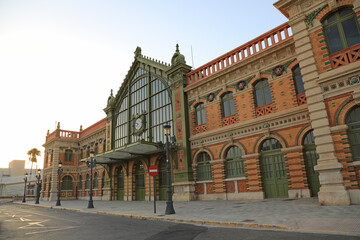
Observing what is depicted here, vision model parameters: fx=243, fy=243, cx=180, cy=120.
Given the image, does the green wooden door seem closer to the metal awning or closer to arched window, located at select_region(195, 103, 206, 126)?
arched window, located at select_region(195, 103, 206, 126)

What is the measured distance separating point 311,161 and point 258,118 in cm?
411

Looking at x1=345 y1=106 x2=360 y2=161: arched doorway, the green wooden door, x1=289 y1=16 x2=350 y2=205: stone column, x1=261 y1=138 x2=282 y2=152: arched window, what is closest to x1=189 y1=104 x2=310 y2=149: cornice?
x1=261 y1=138 x2=282 y2=152: arched window

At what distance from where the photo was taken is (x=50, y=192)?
36.9 m

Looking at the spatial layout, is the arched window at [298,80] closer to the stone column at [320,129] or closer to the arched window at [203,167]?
the stone column at [320,129]

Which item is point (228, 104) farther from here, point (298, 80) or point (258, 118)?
point (298, 80)

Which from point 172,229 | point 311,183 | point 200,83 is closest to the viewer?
point 172,229

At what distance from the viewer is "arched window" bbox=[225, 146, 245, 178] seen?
17.1 m

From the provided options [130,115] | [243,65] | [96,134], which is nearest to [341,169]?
[243,65]

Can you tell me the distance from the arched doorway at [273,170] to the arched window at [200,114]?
5.86 meters

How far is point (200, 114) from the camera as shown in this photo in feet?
68.1

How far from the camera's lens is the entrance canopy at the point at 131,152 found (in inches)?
803

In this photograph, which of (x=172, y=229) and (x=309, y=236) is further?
(x=172, y=229)

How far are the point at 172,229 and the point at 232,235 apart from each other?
224 cm

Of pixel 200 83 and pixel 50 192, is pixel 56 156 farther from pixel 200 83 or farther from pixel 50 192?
pixel 200 83
